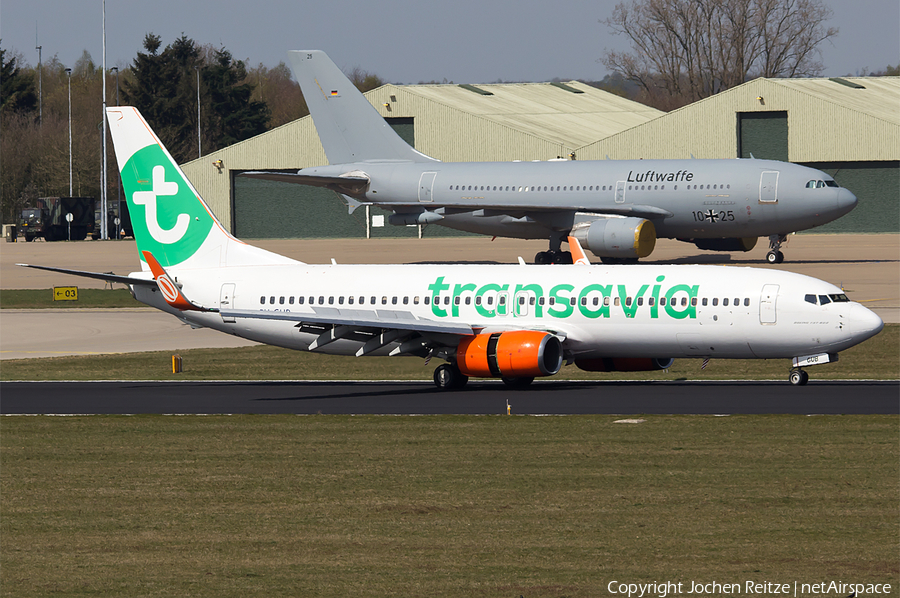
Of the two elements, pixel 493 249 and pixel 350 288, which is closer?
pixel 350 288

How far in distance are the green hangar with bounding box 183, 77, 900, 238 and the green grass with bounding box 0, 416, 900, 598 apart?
82.4 metres

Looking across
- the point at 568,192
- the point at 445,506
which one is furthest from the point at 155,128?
the point at 445,506

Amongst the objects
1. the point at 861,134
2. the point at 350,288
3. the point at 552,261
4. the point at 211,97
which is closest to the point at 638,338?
the point at 350,288

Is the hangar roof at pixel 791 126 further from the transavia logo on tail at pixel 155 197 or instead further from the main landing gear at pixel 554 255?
the transavia logo on tail at pixel 155 197

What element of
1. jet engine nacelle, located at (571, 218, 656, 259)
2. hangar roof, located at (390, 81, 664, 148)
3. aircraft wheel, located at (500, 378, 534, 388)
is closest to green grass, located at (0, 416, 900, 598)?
aircraft wheel, located at (500, 378, 534, 388)

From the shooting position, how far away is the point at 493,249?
9350cm

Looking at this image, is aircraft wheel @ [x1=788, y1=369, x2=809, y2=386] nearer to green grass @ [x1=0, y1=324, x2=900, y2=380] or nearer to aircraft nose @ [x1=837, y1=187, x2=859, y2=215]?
green grass @ [x1=0, y1=324, x2=900, y2=380]

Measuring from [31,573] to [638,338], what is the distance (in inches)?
907

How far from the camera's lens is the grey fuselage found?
70062 millimetres

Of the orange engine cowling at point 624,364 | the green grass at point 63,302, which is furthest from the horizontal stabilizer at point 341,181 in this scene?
the orange engine cowling at point 624,364

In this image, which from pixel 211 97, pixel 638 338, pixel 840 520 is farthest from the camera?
pixel 211 97

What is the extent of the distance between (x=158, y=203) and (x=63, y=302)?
30.1m

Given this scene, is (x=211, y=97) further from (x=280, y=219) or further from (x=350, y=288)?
(x=350, y=288)
